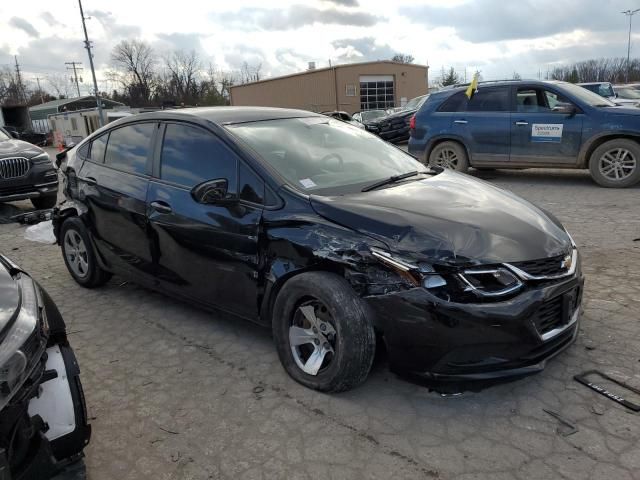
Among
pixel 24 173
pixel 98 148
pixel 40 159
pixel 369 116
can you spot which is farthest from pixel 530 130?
pixel 369 116

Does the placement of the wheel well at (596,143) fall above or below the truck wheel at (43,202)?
above

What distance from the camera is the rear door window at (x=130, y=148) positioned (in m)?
4.11

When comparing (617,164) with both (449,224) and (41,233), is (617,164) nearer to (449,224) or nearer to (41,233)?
(449,224)

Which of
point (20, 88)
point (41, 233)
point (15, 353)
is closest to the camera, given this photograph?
point (15, 353)

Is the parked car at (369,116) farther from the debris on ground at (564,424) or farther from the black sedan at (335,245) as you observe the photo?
the debris on ground at (564,424)

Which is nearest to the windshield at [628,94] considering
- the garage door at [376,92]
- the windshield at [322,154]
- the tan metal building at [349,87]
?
the windshield at [322,154]

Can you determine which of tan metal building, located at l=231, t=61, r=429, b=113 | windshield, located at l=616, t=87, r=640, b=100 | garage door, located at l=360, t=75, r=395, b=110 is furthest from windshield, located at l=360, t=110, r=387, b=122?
garage door, located at l=360, t=75, r=395, b=110

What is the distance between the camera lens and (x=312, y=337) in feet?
9.96

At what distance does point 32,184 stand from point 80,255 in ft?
15.7

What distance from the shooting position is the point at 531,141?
8.73 metres

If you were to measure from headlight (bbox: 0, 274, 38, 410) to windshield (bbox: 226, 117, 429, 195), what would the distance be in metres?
1.68

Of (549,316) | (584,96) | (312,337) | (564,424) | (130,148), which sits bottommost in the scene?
(564,424)

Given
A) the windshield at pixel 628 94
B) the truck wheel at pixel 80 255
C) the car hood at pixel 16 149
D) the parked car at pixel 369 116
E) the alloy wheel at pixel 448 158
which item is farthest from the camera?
the parked car at pixel 369 116

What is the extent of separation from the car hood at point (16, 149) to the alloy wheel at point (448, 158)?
7.26 metres
